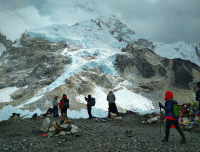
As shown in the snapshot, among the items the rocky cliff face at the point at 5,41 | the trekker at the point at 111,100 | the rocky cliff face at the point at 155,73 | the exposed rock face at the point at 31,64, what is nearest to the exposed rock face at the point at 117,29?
the rocky cliff face at the point at 155,73

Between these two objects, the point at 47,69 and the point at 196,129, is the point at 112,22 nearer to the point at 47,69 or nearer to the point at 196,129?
the point at 47,69

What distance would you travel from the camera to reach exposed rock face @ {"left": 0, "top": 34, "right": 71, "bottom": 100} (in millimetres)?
75800

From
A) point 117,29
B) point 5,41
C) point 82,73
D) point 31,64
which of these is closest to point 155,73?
point 82,73

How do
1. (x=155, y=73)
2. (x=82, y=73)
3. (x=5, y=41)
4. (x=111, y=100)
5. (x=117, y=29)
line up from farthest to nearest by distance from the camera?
(x=117, y=29)
(x=5, y=41)
(x=155, y=73)
(x=82, y=73)
(x=111, y=100)

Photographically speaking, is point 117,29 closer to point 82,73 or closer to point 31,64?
point 31,64

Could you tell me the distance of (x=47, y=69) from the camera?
81750 millimetres

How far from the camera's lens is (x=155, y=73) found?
91375mm

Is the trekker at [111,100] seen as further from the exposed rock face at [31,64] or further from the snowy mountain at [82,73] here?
the exposed rock face at [31,64]

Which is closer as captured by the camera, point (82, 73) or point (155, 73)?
point (82, 73)

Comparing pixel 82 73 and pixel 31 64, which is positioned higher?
pixel 31 64

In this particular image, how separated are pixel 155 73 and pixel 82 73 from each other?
160 ft

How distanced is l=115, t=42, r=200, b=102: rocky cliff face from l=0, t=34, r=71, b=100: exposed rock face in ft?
128

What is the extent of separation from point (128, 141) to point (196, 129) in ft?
14.7

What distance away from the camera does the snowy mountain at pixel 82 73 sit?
212 ft
